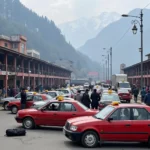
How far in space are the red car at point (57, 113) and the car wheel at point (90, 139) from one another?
153 inches

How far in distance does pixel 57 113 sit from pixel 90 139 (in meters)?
4.27

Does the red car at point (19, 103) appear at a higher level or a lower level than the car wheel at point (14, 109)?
higher

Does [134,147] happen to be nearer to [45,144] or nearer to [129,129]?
[129,129]

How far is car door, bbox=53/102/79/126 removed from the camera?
1545cm

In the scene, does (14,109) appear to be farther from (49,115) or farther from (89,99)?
(49,115)

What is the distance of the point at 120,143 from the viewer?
12484mm

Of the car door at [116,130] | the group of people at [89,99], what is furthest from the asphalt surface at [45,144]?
the group of people at [89,99]

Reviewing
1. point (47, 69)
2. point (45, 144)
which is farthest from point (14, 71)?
point (45, 144)

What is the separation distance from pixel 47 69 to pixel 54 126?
219ft

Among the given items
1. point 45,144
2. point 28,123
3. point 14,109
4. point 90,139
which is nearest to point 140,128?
point 90,139

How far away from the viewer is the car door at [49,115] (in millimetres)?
15586

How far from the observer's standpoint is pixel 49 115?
1559 cm

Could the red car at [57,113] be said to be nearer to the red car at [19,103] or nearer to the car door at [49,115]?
the car door at [49,115]

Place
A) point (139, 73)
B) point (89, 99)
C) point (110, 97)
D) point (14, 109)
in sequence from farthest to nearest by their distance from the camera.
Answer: point (139, 73) → point (110, 97) → point (14, 109) → point (89, 99)
